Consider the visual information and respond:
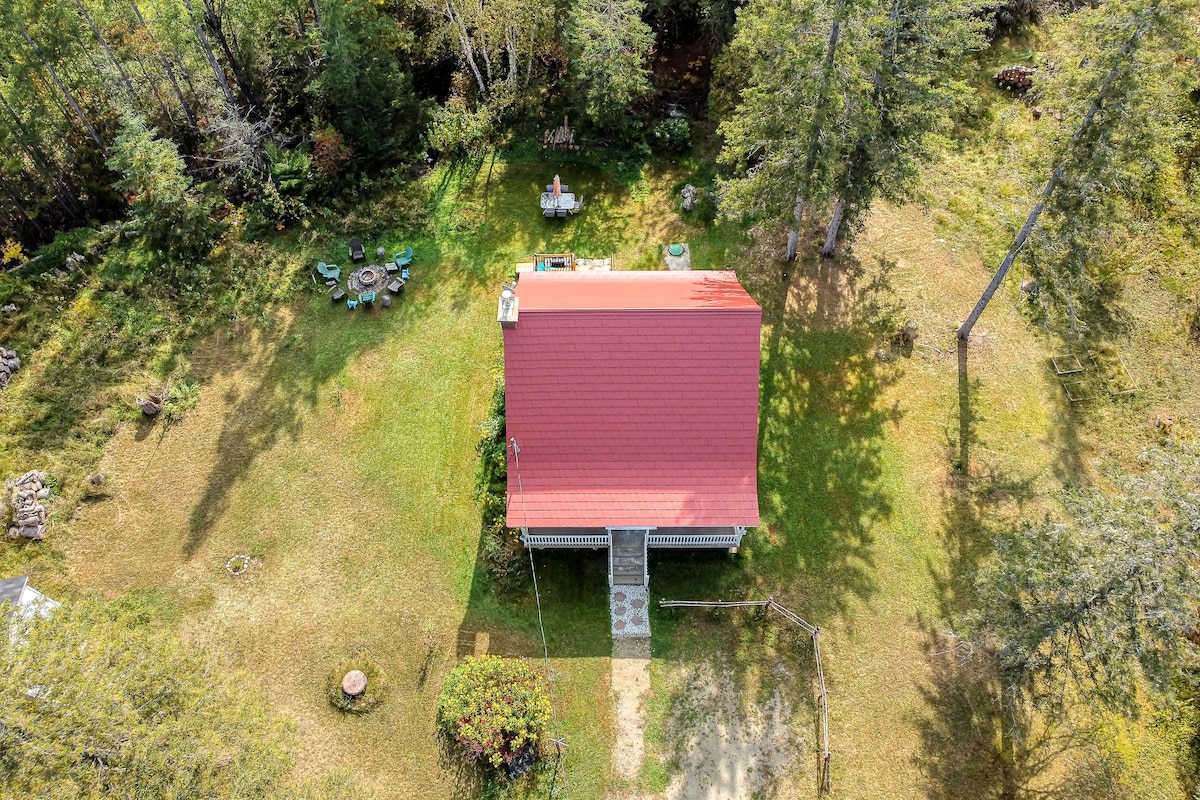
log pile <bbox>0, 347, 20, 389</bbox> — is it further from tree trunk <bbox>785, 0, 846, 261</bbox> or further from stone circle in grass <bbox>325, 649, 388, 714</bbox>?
tree trunk <bbox>785, 0, 846, 261</bbox>

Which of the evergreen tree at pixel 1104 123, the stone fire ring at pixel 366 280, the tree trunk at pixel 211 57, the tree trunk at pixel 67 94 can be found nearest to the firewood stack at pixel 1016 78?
the evergreen tree at pixel 1104 123

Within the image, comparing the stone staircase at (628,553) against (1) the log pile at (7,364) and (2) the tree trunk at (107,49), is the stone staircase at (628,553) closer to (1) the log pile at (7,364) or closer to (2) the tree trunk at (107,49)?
(1) the log pile at (7,364)

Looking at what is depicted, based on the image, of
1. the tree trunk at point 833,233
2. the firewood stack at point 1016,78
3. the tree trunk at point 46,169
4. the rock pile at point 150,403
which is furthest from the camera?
the firewood stack at point 1016,78

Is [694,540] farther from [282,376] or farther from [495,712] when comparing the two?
[282,376]

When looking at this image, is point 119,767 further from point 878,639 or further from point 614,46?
point 614,46

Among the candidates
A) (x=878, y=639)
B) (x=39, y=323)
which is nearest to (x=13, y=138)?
(x=39, y=323)

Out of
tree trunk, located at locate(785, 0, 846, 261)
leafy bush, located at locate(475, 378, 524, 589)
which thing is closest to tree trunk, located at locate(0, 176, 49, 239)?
leafy bush, located at locate(475, 378, 524, 589)

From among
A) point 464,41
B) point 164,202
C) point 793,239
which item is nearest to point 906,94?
point 793,239
